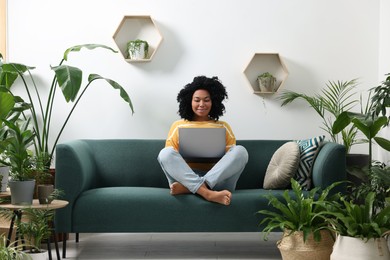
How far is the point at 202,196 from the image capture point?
4.07 m

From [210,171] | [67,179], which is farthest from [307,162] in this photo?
[67,179]

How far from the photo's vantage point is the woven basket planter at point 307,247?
3662 millimetres

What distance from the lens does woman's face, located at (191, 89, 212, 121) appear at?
452 centimetres

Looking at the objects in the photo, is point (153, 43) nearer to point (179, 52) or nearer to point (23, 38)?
point (179, 52)

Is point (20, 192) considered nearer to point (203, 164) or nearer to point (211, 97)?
point (203, 164)

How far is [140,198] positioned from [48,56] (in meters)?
1.64

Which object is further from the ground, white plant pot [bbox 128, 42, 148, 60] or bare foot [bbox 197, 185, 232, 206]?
white plant pot [bbox 128, 42, 148, 60]

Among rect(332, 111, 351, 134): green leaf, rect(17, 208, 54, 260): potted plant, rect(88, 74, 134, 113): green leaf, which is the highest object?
rect(88, 74, 134, 113): green leaf

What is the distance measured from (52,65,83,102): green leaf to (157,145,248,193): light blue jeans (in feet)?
2.22

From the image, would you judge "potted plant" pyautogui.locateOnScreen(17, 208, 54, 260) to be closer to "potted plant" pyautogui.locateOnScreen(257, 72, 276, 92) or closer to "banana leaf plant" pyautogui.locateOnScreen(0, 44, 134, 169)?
"banana leaf plant" pyautogui.locateOnScreen(0, 44, 134, 169)

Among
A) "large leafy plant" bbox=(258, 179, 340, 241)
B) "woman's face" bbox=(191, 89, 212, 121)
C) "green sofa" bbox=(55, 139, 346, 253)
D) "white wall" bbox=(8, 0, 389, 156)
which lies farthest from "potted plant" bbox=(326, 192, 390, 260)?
"white wall" bbox=(8, 0, 389, 156)

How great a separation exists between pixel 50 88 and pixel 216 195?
1.79m

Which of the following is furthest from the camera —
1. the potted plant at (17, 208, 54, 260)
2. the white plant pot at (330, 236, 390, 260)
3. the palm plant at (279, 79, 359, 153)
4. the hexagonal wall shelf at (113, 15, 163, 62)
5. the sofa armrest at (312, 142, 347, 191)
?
the hexagonal wall shelf at (113, 15, 163, 62)

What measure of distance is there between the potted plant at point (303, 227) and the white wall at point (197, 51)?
142 cm
